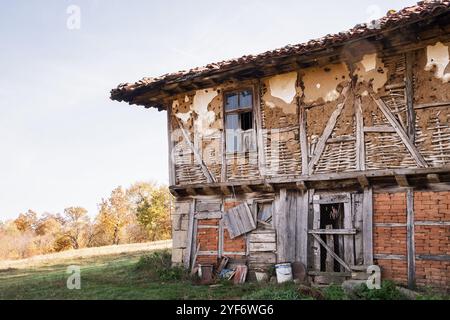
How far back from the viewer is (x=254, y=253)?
9734 mm

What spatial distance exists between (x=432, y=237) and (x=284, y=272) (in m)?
3.13

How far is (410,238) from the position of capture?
788 centimetres

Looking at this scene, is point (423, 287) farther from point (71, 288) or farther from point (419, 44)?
point (71, 288)

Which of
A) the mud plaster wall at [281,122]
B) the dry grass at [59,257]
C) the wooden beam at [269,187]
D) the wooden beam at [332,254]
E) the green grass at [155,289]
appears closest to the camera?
the green grass at [155,289]

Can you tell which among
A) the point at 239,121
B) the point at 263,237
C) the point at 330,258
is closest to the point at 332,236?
the point at 330,258

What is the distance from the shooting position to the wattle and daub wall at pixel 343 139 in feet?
25.4

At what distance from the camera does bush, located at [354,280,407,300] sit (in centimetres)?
684

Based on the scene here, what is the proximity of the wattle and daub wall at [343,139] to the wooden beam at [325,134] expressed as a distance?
24 mm

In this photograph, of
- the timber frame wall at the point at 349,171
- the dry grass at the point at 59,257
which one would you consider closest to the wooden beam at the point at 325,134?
the timber frame wall at the point at 349,171

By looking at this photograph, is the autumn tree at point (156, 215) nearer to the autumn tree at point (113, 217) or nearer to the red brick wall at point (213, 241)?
the autumn tree at point (113, 217)

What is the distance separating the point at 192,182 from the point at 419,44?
6239 mm

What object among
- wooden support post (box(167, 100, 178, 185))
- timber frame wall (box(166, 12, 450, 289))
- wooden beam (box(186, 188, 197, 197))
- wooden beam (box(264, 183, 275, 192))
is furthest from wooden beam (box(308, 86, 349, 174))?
wooden support post (box(167, 100, 178, 185))

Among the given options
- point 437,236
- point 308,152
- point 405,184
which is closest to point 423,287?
point 437,236

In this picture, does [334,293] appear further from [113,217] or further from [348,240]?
[113,217]
